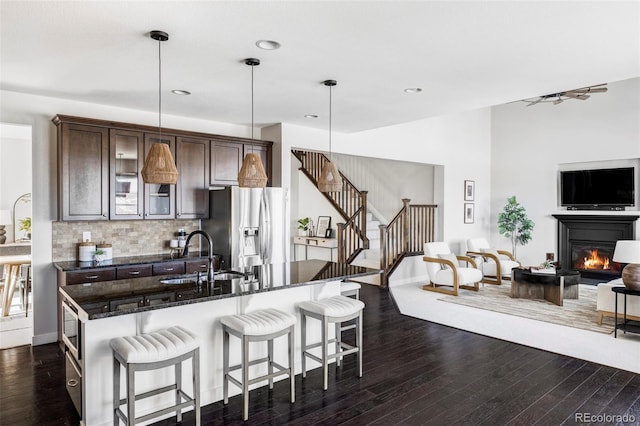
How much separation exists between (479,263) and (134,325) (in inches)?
289

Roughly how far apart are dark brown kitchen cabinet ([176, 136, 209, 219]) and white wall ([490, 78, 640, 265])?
23.8 ft

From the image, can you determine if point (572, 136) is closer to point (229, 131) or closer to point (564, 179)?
point (564, 179)

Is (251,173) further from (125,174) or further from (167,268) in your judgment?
(125,174)

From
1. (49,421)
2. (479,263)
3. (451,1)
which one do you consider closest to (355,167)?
(479,263)

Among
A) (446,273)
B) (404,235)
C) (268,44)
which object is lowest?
(446,273)

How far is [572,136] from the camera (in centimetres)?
862

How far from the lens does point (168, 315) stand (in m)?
3.01

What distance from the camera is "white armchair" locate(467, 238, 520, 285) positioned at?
805 cm

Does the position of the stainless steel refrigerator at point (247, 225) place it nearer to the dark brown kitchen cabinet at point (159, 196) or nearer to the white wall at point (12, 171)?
the dark brown kitchen cabinet at point (159, 196)

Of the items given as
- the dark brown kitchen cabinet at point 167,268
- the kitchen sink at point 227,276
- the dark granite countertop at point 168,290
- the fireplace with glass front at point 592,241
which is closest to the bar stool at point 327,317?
the dark granite countertop at point 168,290

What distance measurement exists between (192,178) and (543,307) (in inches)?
214

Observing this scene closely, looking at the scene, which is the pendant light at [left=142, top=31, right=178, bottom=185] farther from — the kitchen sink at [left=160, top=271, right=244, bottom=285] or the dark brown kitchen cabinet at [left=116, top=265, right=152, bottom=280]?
the dark brown kitchen cabinet at [left=116, top=265, right=152, bottom=280]

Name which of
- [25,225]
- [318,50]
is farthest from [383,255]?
[25,225]

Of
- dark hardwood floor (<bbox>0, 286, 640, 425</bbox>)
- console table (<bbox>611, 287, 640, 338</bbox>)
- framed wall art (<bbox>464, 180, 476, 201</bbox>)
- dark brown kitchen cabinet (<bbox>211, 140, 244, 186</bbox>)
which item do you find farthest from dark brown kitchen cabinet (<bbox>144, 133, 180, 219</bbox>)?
framed wall art (<bbox>464, 180, 476, 201</bbox>)
